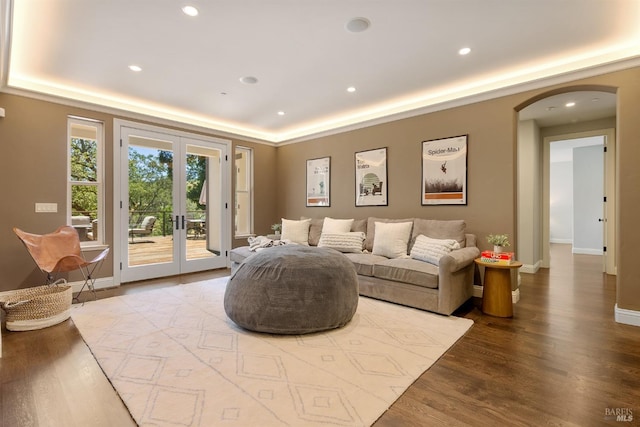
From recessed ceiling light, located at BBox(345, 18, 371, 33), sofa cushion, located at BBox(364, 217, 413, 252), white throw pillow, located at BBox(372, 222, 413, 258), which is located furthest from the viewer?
sofa cushion, located at BBox(364, 217, 413, 252)

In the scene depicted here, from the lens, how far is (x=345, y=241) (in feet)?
14.7

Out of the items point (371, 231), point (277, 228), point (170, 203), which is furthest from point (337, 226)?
point (170, 203)

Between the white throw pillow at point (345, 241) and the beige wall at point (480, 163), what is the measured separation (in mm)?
712

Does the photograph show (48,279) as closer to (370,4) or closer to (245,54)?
(245,54)

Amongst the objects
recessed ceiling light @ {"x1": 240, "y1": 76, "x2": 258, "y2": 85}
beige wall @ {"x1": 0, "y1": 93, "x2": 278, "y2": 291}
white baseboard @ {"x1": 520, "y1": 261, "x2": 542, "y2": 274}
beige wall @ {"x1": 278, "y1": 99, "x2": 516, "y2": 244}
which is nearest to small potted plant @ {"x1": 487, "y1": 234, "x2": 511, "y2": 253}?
beige wall @ {"x1": 278, "y1": 99, "x2": 516, "y2": 244}

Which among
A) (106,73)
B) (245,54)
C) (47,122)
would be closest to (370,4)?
(245,54)

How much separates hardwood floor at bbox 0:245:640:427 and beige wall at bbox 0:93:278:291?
1.33 metres

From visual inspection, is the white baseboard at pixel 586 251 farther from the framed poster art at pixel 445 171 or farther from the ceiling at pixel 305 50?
the framed poster art at pixel 445 171

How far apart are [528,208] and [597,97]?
6.40 ft

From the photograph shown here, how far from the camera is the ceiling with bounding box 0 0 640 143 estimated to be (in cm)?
241

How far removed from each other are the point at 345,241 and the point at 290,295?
2.05 metres

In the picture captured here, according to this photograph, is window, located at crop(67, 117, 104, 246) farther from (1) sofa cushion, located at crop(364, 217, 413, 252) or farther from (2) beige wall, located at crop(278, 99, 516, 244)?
(1) sofa cushion, located at crop(364, 217, 413, 252)

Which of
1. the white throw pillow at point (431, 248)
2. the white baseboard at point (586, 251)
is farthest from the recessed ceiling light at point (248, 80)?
the white baseboard at point (586, 251)

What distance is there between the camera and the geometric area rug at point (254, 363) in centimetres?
167
